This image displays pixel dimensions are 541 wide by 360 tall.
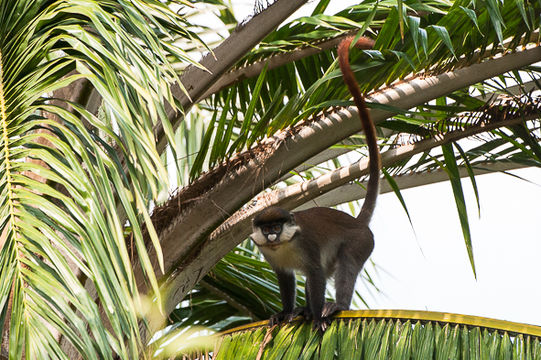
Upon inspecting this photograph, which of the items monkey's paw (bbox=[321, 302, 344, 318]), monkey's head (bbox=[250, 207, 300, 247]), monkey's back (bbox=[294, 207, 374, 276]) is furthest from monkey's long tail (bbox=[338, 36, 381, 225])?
monkey's paw (bbox=[321, 302, 344, 318])

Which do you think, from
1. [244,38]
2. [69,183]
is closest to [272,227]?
[244,38]

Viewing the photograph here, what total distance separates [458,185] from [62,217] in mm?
2445

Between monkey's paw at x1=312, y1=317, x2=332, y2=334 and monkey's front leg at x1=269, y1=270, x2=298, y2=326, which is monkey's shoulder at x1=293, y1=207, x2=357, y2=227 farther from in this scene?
monkey's paw at x1=312, y1=317, x2=332, y2=334

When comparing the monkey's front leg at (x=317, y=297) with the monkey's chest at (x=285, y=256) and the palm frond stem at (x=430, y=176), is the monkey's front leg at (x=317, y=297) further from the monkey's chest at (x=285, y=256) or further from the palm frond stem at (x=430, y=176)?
the palm frond stem at (x=430, y=176)

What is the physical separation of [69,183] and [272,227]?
198cm

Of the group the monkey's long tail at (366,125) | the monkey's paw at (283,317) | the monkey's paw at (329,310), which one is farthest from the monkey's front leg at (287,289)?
the monkey's long tail at (366,125)

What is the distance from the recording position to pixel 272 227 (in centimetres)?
382

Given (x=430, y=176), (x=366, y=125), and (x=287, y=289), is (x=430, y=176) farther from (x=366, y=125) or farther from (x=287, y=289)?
(x=366, y=125)

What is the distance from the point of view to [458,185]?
12.3ft

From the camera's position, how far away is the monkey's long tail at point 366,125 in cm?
307

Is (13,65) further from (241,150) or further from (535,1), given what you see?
(535,1)

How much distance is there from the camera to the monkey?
3.77 metres

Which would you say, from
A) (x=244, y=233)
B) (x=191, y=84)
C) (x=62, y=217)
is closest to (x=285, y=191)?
(x=244, y=233)

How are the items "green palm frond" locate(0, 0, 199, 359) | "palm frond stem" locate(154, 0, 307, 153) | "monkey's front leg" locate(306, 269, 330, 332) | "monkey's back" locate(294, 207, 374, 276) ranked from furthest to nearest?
"monkey's back" locate(294, 207, 374, 276)
"palm frond stem" locate(154, 0, 307, 153)
"monkey's front leg" locate(306, 269, 330, 332)
"green palm frond" locate(0, 0, 199, 359)
